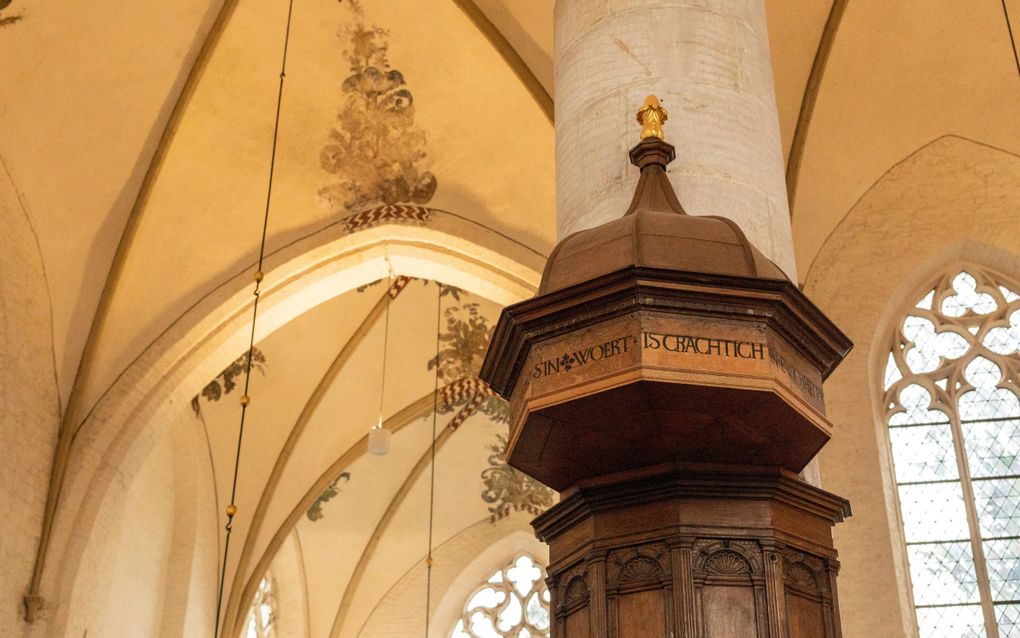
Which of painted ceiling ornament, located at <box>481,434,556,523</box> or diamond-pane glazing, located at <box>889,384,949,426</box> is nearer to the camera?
diamond-pane glazing, located at <box>889,384,949,426</box>

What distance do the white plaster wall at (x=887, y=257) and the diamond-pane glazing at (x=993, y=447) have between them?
61 centimetres

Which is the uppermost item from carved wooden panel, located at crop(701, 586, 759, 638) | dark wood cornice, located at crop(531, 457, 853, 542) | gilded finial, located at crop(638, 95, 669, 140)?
gilded finial, located at crop(638, 95, 669, 140)

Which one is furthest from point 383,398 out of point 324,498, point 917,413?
point 917,413

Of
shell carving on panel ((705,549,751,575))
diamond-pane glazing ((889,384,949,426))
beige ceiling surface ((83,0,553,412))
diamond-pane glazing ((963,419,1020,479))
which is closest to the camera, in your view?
shell carving on panel ((705,549,751,575))

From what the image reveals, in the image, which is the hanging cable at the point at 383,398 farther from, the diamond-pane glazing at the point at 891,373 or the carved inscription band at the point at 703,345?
the carved inscription band at the point at 703,345

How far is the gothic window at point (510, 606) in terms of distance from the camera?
590 inches

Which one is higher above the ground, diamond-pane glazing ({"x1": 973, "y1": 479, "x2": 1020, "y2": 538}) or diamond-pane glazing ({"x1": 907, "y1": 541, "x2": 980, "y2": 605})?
diamond-pane glazing ({"x1": 973, "y1": 479, "x2": 1020, "y2": 538})

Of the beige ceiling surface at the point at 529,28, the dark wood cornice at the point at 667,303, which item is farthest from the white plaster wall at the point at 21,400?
the dark wood cornice at the point at 667,303

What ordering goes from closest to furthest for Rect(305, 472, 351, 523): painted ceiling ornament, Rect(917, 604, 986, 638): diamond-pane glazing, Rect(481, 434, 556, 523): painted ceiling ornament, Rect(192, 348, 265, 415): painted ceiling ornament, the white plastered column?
the white plastered column
Rect(917, 604, 986, 638): diamond-pane glazing
Rect(192, 348, 265, 415): painted ceiling ornament
Rect(305, 472, 351, 523): painted ceiling ornament
Rect(481, 434, 556, 523): painted ceiling ornament

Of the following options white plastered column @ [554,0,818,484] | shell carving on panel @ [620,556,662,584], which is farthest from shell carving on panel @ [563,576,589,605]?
white plastered column @ [554,0,818,484]

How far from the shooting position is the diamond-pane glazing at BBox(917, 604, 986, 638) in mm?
8359

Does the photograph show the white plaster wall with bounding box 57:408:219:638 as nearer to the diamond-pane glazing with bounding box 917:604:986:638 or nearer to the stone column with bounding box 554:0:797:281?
the diamond-pane glazing with bounding box 917:604:986:638

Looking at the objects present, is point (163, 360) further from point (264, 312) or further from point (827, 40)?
point (827, 40)

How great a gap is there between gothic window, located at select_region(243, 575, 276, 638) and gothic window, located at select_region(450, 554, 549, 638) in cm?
224
